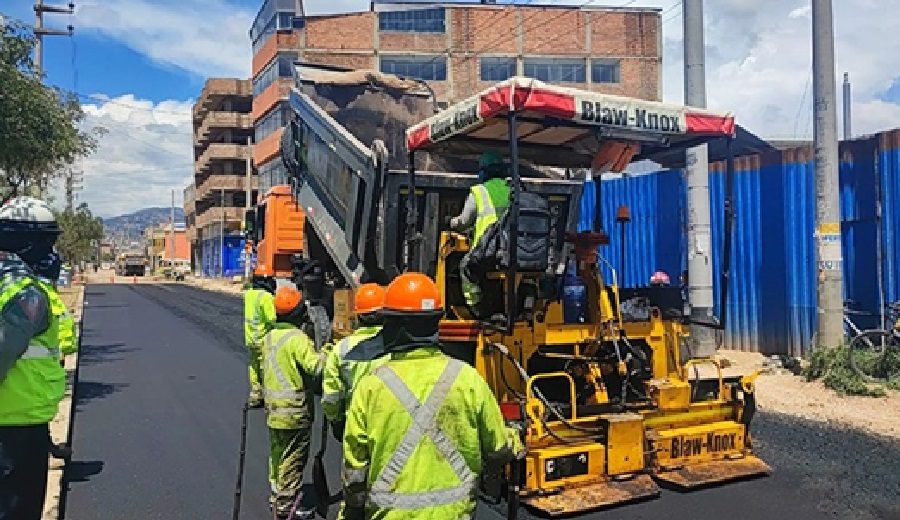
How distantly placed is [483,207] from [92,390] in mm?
7366

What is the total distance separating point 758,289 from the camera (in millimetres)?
12703

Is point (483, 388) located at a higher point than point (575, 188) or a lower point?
lower

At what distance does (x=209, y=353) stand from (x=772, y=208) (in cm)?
949

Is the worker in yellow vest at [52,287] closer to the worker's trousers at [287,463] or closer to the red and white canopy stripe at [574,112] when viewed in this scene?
the worker's trousers at [287,463]

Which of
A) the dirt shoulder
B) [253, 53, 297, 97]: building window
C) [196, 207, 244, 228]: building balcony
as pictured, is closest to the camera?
the dirt shoulder

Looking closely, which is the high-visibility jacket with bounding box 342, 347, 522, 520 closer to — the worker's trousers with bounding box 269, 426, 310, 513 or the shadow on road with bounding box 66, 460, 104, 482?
the worker's trousers with bounding box 269, 426, 310, 513

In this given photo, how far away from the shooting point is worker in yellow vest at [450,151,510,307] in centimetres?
583

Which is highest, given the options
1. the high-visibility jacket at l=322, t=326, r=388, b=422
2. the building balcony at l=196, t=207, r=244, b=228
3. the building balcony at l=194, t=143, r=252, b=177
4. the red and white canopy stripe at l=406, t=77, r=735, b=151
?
Result: the building balcony at l=194, t=143, r=252, b=177

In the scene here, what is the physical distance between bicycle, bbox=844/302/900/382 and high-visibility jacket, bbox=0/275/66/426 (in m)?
8.69

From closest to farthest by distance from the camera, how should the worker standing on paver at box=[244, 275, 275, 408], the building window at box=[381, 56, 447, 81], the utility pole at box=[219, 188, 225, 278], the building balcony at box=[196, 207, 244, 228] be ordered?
the worker standing on paver at box=[244, 275, 275, 408], the building window at box=[381, 56, 447, 81], the utility pole at box=[219, 188, 225, 278], the building balcony at box=[196, 207, 244, 228]

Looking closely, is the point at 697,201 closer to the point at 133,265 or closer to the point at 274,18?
the point at 274,18

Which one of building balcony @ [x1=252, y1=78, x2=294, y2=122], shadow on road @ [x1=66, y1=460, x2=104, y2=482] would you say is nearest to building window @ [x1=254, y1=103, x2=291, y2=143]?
building balcony @ [x1=252, y1=78, x2=294, y2=122]

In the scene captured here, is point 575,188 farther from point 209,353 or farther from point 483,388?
point 209,353

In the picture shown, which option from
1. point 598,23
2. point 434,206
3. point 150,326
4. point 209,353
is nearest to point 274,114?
point 598,23
